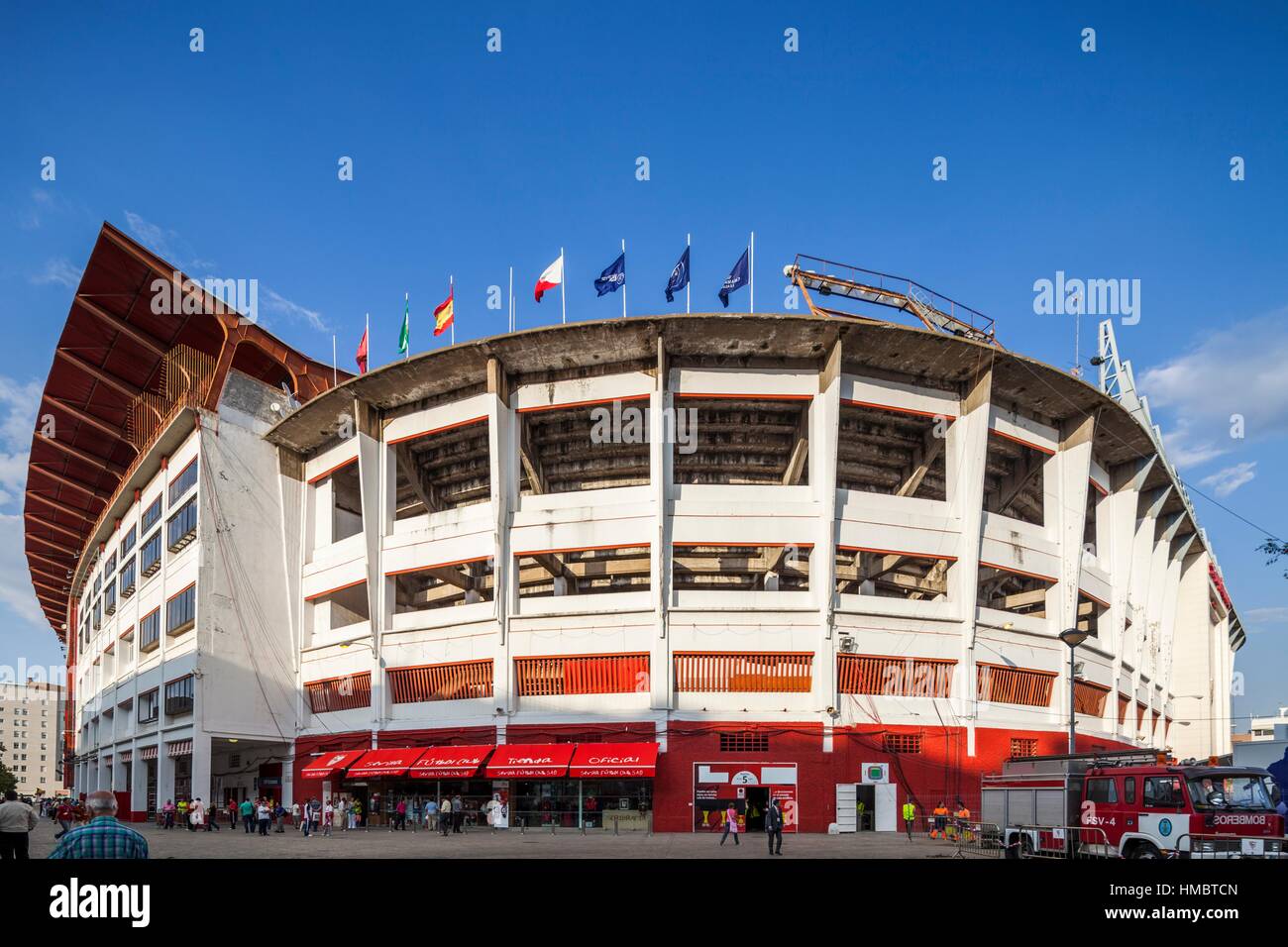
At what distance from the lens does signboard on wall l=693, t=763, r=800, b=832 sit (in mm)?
43281

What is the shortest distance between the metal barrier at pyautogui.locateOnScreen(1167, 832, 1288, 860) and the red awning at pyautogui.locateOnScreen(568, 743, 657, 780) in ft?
75.7

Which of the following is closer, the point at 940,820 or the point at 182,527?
the point at 940,820

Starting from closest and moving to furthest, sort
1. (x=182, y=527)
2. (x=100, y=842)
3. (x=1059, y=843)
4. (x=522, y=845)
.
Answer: (x=100, y=842) → (x=1059, y=843) → (x=522, y=845) → (x=182, y=527)

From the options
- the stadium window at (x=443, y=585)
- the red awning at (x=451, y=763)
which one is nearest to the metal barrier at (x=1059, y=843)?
the red awning at (x=451, y=763)

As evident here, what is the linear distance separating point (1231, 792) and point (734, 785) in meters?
23.0

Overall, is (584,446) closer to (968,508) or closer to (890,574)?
(890,574)

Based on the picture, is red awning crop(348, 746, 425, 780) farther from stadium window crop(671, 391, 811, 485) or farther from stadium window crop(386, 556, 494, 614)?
stadium window crop(671, 391, 811, 485)

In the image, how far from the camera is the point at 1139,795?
24172 millimetres

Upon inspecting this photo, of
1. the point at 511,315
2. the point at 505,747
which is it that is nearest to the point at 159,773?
the point at 505,747

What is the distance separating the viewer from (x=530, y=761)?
44.3m

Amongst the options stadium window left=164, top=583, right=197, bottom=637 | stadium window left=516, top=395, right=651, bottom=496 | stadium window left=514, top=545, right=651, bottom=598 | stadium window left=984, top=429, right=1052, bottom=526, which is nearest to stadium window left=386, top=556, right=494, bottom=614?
stadium window left=514, top=545, right=651, bottom=598

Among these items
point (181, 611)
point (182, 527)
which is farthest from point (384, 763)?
point (182, 527)

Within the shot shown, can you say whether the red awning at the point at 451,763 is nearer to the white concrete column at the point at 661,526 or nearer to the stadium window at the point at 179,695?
the white concrete column at the point at 661,526
